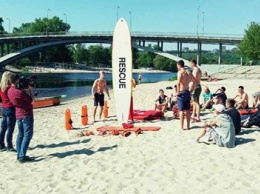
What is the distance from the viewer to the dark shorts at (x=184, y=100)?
8555 mm

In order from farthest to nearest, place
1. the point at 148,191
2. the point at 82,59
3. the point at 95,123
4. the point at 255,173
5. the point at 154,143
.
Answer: the point at 82,59
the point at 95,123
the point at 154,143
the point at 255,173
the point at 148,191

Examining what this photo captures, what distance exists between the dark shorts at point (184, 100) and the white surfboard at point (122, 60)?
1.59m

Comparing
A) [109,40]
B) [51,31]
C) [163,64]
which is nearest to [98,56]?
[51,31]

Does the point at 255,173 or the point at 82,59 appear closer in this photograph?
the point at 255,173

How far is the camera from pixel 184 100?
8.59m

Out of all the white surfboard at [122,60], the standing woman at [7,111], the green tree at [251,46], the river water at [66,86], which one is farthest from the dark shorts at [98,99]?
the green tree at [251,46]

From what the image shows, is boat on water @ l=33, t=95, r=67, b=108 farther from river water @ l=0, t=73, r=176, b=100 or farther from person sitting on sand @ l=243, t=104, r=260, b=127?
person sitting on sand @ l=243, t=104, r=260, b=127

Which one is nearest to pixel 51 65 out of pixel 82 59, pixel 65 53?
pixel 65 53

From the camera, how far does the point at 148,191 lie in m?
5.18

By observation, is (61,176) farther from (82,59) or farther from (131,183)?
(82,59)

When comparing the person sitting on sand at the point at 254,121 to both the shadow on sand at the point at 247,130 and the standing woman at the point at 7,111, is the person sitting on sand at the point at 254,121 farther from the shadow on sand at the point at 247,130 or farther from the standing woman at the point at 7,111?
the standing woman at the point at 7,111

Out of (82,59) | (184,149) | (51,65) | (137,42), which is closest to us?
(184,149)

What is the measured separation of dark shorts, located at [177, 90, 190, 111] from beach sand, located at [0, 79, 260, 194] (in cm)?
63

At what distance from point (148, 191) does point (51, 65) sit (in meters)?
99.8
